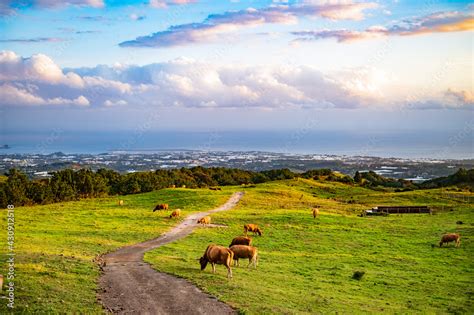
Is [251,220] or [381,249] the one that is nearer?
[381,249]

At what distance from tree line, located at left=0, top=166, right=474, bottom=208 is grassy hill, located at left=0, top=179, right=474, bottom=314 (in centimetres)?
1023

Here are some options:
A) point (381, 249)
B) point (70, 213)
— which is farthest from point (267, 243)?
point (70, 213)

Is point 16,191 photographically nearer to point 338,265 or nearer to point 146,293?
point 338,265

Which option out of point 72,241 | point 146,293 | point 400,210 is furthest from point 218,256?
point 400,210

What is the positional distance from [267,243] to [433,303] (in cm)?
1659

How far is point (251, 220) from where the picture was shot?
50344mm

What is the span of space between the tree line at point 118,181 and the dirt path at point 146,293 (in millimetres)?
49048

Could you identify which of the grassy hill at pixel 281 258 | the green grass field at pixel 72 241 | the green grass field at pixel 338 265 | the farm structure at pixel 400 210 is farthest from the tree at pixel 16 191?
the farm structure at pixel 400 210

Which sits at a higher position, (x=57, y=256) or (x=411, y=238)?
(x=57, y=256)

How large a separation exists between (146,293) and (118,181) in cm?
7743

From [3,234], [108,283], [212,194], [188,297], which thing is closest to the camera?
[188,297]

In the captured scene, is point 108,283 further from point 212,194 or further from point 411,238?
point 212,194

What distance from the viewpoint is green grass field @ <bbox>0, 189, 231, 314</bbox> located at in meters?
18.1

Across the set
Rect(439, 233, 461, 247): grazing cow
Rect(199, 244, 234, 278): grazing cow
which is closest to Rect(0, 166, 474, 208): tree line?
Rect(199, 244, 234, 278): grazing cow
